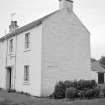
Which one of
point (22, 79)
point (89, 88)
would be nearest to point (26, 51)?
point (22, 79)

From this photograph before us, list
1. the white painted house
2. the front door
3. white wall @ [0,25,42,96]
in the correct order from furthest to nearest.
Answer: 1. the front door
2. white wall @ [0,25,42,96]
3. the white painted house

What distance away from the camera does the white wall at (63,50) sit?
18391 mm

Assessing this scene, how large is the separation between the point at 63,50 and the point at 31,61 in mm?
3269

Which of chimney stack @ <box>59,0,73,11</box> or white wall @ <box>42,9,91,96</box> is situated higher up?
chimney stack @ <box>59,0,73,11</box>

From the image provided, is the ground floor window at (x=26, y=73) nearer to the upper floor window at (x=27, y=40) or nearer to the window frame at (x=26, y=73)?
the window frame at (x=26, y=73)

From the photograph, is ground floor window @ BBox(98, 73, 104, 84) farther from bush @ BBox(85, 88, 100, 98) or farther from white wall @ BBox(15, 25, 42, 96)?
bush @ BBox(85, 88, 100, 98)

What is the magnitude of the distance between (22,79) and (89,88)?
7.45 meters

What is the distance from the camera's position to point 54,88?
18.2 meters

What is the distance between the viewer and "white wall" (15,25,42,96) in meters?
18.4

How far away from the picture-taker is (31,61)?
19.6m

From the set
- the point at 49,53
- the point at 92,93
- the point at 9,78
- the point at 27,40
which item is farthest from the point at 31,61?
the point at 92,93

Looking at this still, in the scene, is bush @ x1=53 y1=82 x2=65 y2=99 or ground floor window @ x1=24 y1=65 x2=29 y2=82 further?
ground floor window @ x1=24 y1=65 x2=29 y2=82

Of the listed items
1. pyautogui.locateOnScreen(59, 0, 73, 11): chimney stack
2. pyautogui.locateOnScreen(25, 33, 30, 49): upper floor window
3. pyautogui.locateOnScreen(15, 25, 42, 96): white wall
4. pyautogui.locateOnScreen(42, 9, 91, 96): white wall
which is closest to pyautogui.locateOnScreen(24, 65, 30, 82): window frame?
pyautogui.locateOnScreen(15, 25, 42, 96): white wall

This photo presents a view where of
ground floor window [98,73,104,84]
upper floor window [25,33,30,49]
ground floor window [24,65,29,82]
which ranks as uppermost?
upper floor window [25,33,30,49]
